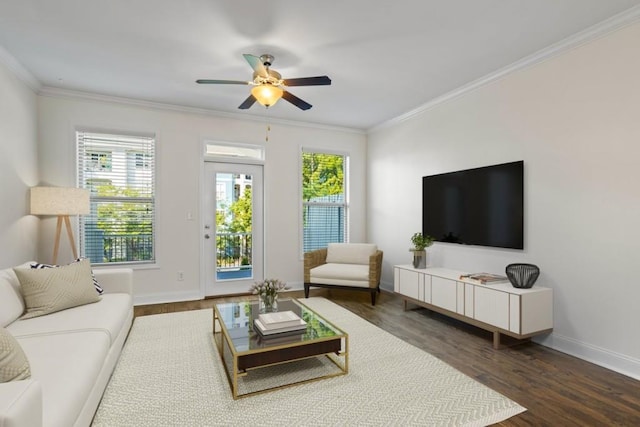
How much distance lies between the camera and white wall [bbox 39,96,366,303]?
4.20m

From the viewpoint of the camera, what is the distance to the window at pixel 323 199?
569 cm

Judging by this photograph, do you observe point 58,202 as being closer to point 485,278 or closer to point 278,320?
point 278,320

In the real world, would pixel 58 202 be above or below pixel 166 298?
above

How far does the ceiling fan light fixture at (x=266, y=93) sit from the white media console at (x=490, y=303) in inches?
98.7

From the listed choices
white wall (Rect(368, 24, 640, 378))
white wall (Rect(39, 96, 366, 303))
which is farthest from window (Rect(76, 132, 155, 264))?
white wall (Rect(368, 24, 640, 378))

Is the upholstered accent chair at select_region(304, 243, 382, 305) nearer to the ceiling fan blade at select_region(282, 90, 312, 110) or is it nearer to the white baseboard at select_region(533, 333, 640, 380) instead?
the white baseboard at select_region(533, 333, 640, 380)

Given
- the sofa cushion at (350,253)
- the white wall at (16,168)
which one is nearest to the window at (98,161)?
the white wall at (16,168)

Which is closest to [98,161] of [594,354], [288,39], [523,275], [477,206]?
[288,39]

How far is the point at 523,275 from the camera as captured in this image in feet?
10.1

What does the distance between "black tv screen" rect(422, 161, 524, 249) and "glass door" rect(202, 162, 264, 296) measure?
252 cm

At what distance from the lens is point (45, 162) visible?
411 cm

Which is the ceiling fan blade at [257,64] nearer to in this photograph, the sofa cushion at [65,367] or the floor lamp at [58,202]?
the sofa cushion at [65,367]

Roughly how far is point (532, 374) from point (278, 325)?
6.40ft

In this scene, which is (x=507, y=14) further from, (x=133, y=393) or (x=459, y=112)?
(x=133, y=393)
